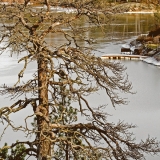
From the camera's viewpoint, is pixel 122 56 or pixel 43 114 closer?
pixel 43 114

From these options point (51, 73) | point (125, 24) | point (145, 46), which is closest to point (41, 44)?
point (51, 73)

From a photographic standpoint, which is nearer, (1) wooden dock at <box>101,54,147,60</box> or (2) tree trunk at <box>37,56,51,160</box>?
(2) tree trunk at <box>37,56,51,160</box>

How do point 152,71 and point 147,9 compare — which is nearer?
point 152,71

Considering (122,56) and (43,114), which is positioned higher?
(43,114)

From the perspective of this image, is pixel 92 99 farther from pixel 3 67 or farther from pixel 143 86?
pixel 3 67

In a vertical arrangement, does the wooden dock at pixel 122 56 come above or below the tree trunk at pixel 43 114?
below

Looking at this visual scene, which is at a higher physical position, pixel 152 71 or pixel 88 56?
pixel 88 56

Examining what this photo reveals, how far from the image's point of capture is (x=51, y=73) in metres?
4.88

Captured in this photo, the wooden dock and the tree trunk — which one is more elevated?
the tree trunk

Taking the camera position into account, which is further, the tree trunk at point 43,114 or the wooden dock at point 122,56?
the wooden dock at point 122,56

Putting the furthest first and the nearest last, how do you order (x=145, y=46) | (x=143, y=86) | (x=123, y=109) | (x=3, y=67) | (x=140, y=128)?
(x=145, y=46) → (x=3, y=67) → (x=143, y=86) → (x=123, y=109) → (x=140, y=128)

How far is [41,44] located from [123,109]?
347 inches

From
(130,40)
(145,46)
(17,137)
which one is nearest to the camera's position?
(17,137)

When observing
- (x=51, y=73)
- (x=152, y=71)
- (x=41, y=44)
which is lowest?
(x=152, y=71)
